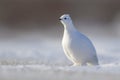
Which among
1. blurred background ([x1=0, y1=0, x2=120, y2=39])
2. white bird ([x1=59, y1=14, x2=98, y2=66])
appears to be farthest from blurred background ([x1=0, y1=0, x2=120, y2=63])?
white bird ([x1=59, y1=14, x2=98, y2=66])

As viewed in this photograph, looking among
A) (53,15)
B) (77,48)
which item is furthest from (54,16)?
(77,48)

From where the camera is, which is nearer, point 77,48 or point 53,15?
point 77,48

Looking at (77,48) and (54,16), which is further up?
(54,16)

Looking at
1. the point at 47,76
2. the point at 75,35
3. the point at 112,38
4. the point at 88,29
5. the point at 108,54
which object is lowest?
the point at 47,76

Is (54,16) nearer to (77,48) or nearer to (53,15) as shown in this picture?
(53,15)

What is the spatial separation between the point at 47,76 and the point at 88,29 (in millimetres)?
11350

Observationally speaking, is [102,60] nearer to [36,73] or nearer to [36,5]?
[36,73]

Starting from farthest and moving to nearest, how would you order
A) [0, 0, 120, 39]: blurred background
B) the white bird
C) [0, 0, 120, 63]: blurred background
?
[0, 0, 120, 39]: blurred background
[0, 0, 120, 63]: blurred background
the white bird

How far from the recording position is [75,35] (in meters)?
8.24

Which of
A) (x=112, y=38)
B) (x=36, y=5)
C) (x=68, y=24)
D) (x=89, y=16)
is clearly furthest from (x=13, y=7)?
(x=68, y=24)

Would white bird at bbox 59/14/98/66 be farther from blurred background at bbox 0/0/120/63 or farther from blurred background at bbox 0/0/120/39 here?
blurred background at bbox 0/0/120/39

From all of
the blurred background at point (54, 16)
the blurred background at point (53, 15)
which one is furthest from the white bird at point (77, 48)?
the blurred background at point (53, 15)

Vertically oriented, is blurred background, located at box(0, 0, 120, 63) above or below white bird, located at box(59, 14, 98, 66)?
above

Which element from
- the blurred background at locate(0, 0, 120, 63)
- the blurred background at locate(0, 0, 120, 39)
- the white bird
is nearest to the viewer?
the white bird
